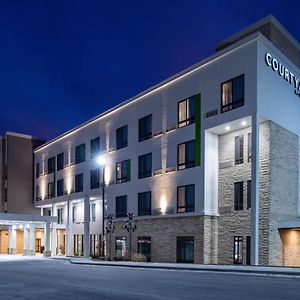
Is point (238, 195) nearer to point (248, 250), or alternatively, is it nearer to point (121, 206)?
point (248, 250)

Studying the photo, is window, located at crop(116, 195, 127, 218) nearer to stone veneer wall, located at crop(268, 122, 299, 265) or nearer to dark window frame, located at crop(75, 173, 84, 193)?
dark window frame, located at crop(75, 173, 84, 193)

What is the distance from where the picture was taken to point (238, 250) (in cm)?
3023

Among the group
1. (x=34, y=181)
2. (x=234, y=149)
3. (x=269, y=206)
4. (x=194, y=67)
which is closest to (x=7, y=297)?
(x=269, y=206)

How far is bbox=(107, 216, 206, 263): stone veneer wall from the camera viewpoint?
31.2 metres

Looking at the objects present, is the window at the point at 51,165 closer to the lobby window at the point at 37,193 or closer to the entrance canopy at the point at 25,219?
the lobby window at the point at 37,193

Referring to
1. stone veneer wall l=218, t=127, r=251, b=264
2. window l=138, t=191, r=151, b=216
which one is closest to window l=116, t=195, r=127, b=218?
window l=138, t=191, r=151, b=216

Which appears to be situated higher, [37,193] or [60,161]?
[60,161]

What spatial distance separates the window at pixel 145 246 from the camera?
118 ft

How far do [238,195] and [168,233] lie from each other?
6.64 meters

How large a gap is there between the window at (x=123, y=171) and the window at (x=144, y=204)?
2.89 metres

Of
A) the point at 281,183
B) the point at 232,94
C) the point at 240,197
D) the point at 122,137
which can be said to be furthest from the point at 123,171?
the point at 281,183

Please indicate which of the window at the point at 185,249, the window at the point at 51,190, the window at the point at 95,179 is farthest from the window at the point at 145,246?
the window at the point at 51,190

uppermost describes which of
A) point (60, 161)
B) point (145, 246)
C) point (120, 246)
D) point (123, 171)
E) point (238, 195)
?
point (60, 161)

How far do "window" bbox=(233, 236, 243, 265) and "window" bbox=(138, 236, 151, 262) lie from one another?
819 cm
